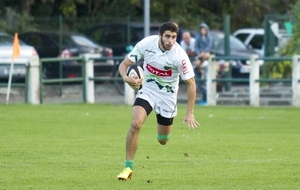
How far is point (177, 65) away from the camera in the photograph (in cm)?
1119

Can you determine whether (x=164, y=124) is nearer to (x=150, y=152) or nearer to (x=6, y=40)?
(x=150, y=152)

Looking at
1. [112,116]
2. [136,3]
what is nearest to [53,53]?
[136,3]

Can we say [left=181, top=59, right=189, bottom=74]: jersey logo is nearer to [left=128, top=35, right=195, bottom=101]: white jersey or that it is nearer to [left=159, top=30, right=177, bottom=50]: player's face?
[left=128, top=35, right=195, bottom=101]: white jersey

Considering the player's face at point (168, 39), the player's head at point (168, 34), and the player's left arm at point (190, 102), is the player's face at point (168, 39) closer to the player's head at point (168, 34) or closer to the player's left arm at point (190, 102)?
the player's head at point (168, 34)

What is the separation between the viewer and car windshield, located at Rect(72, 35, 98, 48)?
29.7m

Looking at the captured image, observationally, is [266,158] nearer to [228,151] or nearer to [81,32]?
[228,151]

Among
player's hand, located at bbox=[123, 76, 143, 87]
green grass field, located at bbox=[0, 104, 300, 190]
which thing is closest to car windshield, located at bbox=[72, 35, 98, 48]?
green grass field, located at bbox=[0, 104, 300, 190]

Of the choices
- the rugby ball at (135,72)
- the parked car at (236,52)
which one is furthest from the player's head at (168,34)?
the parked car at (236,52)

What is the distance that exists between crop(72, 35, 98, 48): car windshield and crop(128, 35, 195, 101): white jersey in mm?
18231

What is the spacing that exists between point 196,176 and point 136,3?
24.6 metres

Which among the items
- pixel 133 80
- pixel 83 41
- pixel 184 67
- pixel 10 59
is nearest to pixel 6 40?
pixel 10 59

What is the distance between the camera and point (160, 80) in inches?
449

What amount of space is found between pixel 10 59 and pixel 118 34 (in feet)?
20.5

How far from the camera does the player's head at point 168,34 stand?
10.8 metres
